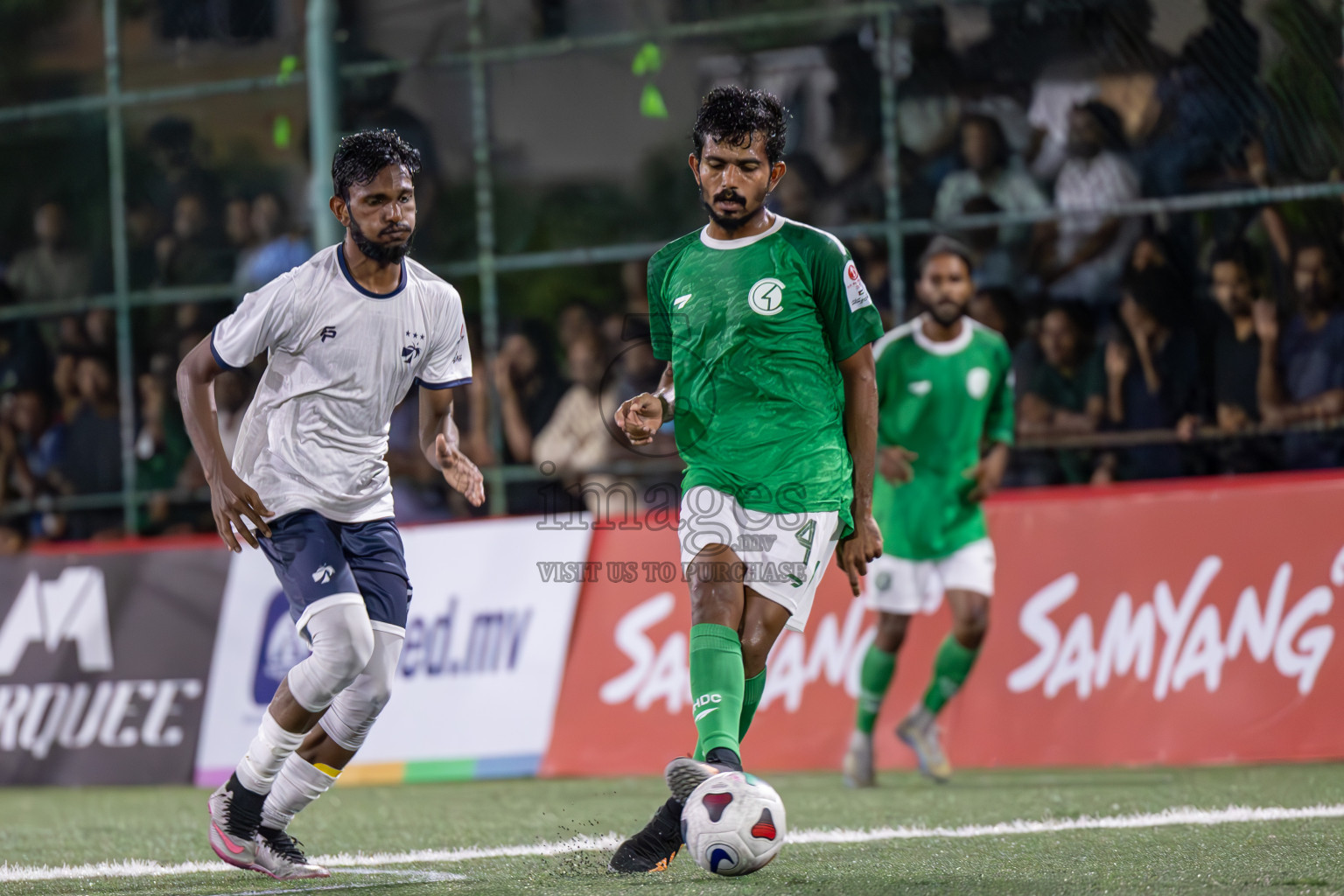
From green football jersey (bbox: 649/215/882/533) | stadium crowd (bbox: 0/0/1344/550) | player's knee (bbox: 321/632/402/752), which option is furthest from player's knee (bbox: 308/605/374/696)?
stadium crowd (bbox: 0/0/1344/550)

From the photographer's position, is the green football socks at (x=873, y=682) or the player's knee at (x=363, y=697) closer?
the player's knee at (x=363, y=697)

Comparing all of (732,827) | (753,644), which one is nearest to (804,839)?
(753,644)

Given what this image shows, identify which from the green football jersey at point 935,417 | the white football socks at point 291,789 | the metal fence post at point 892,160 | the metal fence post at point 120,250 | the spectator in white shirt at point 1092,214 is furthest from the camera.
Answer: the metal fence post at point 120,250

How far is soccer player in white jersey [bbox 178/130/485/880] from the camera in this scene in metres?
5.46

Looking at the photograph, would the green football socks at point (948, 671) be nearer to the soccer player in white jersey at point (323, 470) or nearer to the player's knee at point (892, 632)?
the player's knee at point (892, 632)

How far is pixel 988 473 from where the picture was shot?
8.62 metres

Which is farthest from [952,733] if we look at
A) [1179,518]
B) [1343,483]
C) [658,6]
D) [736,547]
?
[658,6]

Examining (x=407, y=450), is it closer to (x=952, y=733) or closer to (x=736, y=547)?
(x=952, y=733)

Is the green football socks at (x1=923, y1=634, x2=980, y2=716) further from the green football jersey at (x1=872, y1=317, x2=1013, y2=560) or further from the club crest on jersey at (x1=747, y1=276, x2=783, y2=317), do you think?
the club crest on jersey at (x1=747, y1=276, x2=783, y2=317)

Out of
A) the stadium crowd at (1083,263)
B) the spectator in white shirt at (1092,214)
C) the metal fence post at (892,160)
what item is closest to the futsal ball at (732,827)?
the stadium crowd at (1083,263)

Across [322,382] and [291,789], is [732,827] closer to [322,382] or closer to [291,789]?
[291,789]

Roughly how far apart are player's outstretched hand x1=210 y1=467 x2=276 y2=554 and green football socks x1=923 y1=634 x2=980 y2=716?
13.2ft

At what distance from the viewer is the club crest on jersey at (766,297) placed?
203 inches

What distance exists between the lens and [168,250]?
43.1 feet
